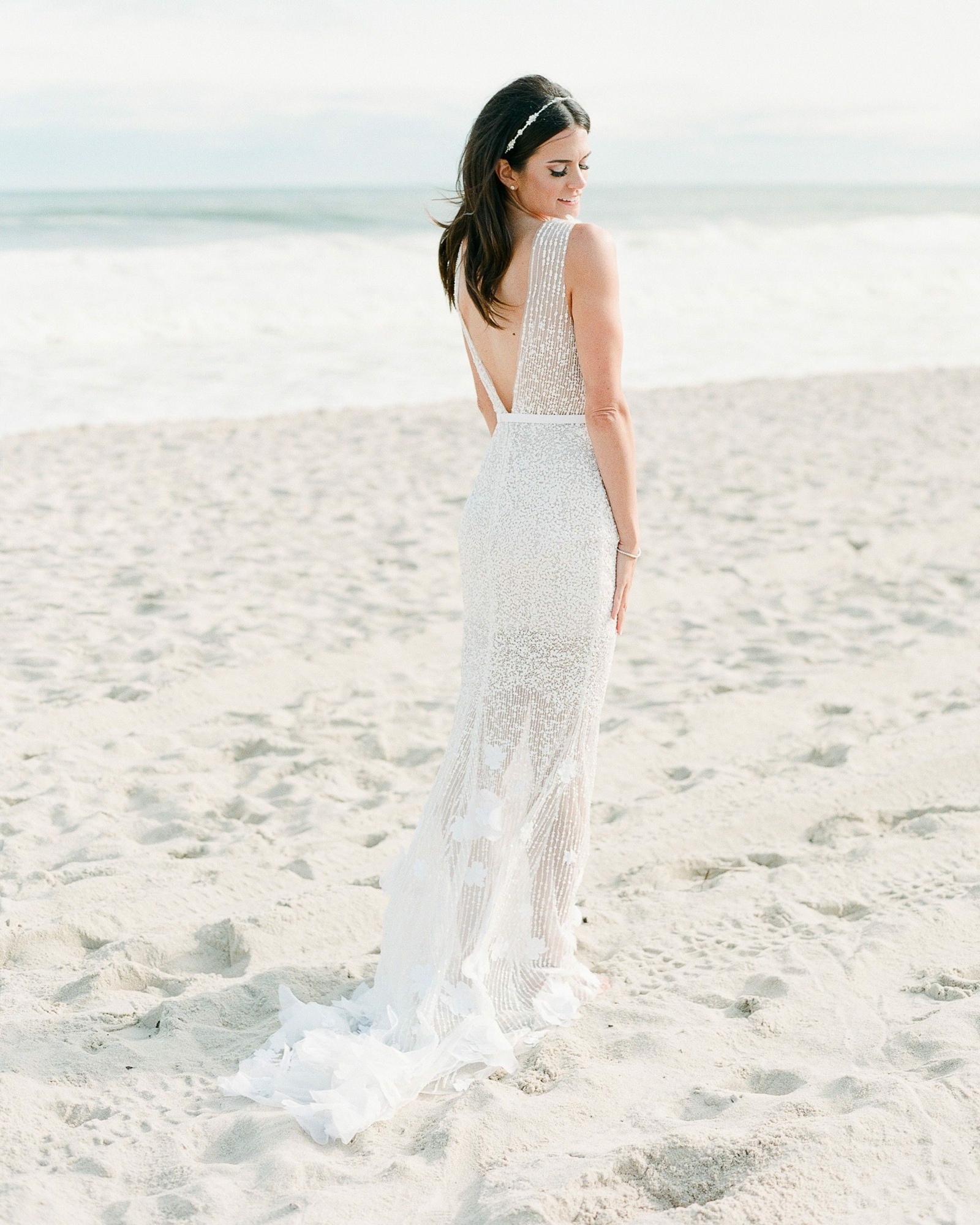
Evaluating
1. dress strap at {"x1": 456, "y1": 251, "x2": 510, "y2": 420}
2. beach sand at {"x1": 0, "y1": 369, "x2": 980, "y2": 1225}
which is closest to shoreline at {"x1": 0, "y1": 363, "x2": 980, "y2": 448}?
beach sand at {"x1": 0, "y1": 369, "x2": 980, "y2": 1225}

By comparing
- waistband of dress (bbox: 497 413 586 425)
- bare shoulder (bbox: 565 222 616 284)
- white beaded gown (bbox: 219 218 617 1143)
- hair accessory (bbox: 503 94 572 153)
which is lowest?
white beaded gown (bbox: 219 218 617 1143)

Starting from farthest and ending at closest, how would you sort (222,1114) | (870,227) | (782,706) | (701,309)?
(870,227), (701,309), (782,706), (222,1114)

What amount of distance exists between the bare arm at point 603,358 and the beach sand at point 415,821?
116 centimetres

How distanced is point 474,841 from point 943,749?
6.65 ft

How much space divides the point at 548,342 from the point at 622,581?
553mm

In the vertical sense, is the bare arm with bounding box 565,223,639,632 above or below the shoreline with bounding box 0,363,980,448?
above

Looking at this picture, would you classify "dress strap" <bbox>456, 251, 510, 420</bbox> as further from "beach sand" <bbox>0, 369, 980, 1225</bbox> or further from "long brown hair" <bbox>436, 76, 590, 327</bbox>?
"beach sand" <bbox>0, 369, 980, 1225</bbox>

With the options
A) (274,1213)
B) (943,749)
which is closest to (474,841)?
(274,1213)

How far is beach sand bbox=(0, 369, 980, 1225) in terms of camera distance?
6.78 feet

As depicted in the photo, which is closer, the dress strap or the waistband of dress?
A: the waistband of dress

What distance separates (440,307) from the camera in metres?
18.3

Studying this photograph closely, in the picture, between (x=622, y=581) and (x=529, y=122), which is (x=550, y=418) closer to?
(x=622, y=581)

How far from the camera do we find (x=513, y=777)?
8.54 ft

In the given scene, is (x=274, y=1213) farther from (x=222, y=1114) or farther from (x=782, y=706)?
(x=782, y=706)
